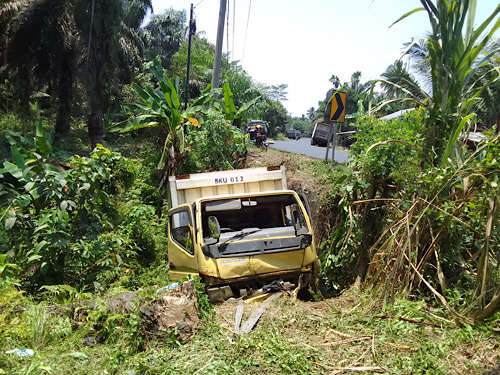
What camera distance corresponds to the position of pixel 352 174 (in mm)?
7629

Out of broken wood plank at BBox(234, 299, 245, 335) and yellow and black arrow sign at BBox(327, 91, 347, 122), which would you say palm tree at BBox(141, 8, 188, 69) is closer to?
yellow and black arrow sign at BBox(327, 91, 347, 122)

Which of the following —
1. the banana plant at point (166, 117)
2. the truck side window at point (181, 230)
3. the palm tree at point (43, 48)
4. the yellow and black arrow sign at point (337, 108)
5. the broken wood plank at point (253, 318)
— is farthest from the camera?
the palm tree at point (43, 48)

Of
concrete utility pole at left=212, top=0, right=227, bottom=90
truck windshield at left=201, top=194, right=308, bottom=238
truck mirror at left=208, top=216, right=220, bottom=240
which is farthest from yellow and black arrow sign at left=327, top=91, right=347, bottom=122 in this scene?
truck mirror at left=208, top=216, right=220, bottom=240

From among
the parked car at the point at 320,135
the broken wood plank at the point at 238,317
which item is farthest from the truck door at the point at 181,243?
the parked car at the point at 320,135

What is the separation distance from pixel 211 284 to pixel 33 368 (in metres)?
2.75

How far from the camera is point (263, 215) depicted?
7602 millimetres

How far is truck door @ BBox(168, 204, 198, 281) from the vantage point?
6684mm

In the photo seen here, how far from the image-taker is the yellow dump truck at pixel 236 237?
6383mm

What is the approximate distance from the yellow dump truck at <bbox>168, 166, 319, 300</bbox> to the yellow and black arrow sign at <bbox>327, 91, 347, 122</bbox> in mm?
3238

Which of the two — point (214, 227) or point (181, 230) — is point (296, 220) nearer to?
point (214, 227)

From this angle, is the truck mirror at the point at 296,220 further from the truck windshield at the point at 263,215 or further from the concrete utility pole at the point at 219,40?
the concrete utility pole at the point at 219,40

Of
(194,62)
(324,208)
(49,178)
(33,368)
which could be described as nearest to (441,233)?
(324,208)

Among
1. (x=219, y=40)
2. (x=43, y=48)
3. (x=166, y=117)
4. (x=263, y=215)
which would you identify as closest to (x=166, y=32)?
(x=43, y=48)

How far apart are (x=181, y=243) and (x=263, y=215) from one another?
148cm
